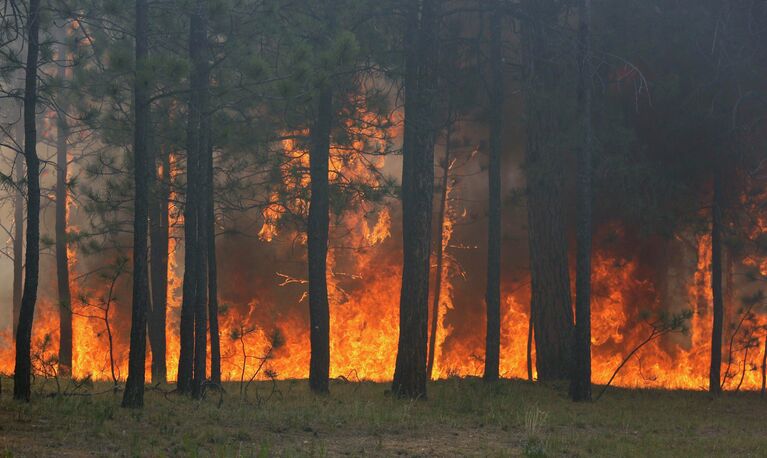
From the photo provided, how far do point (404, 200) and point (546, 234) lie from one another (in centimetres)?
491

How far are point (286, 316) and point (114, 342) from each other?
5.58m

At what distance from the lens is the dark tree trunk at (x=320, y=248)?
17281 mm

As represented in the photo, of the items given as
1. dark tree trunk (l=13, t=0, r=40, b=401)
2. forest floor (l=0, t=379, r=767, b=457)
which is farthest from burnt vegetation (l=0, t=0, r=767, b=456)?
forest floor (l=0, t=379, r=767, b=457)

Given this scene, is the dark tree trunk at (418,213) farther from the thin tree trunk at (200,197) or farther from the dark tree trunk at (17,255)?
the dark tree trunk at (17,255)

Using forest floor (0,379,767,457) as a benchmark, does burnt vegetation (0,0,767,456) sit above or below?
above

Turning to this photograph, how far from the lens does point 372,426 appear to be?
1177cm

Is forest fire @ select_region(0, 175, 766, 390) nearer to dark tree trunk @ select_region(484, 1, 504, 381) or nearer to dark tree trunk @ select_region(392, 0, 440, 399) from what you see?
dark tree trunk @ select_region(484, 1, 504, 381)

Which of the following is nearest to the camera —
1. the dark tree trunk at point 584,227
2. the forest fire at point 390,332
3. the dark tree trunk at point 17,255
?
the dark tree trunk at point 584,227

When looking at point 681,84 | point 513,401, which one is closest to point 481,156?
point 681,84

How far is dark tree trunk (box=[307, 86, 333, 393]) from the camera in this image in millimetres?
17281

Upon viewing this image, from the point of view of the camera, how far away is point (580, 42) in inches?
641

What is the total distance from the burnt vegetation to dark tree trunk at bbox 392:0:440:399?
0.17ft

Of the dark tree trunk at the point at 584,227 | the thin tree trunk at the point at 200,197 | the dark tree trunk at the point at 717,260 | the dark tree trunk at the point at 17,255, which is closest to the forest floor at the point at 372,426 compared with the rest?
the thin tree trunk at the point at 200,197

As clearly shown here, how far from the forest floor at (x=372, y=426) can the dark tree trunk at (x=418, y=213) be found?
0.78 meters
